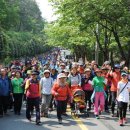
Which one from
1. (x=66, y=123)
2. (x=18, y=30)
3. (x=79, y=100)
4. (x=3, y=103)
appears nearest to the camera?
(x=66, y=123)

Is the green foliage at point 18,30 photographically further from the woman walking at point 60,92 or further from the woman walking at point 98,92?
the woman walking at point 60,92

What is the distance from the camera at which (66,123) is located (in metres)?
13.8

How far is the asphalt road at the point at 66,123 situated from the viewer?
12.9m

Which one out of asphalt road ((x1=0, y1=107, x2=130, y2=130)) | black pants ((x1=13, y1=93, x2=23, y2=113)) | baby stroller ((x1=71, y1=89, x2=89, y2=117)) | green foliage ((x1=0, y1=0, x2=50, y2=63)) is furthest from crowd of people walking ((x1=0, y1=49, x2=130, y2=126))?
green foliage ((x1=0, y1=0, x2=50, y2=63))

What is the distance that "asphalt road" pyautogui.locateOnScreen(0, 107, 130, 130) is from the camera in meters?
12.9

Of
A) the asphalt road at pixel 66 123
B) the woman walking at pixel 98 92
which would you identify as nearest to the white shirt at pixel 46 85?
the asphalt road at pixel 66 123

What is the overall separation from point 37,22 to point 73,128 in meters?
118

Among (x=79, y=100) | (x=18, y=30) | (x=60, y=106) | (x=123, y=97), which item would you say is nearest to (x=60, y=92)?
(x=60, y=106)

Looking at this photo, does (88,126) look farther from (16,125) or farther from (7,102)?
(7,102)

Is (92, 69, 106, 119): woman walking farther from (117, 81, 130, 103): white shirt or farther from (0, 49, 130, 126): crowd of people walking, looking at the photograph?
(117, 81, 130, 103): white shirt

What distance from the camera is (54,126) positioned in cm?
1326

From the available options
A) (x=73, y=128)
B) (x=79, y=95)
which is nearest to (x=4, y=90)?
(x=79, y=95)

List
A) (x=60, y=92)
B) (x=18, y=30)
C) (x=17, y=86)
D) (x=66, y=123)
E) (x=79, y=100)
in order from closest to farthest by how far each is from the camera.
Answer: (x=60, y=92)
(x=66, y=123)
(x=79, y=100)
(x=17, y=86)
(x=18, y=30)

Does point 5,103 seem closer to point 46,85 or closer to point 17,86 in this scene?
point 17,86
